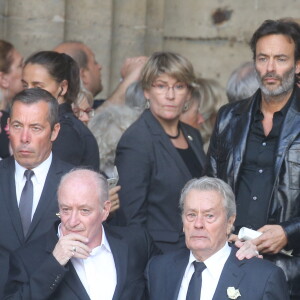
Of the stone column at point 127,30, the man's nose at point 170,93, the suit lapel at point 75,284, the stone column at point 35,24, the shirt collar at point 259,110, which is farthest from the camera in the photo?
the stone column at point 127,30

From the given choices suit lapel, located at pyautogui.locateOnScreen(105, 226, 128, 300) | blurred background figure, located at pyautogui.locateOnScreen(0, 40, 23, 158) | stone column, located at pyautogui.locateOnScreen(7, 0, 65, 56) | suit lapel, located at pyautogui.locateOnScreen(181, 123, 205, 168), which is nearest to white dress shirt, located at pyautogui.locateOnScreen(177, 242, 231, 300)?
suit lapel, located at pyautogui.locateOnScreen(105, 226, 128, 300)

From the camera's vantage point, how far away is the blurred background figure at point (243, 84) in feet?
25.6

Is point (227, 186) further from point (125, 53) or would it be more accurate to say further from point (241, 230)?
point (125, 53)

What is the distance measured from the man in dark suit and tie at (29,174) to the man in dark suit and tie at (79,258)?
20 centimetres

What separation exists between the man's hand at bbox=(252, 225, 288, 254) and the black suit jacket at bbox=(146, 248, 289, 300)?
0.19 m

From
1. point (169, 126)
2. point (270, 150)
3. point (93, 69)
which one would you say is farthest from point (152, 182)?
point (93, 69)

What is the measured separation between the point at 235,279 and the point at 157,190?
129 centimetres

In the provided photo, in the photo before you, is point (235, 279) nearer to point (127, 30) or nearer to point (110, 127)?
point (110, 127)

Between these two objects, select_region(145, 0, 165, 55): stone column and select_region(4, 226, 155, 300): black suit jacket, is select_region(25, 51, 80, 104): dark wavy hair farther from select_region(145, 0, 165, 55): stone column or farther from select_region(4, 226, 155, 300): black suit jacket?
select_region(145, 0, 165, 55): stone column

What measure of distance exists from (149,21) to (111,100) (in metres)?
1.21

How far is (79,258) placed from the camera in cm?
627

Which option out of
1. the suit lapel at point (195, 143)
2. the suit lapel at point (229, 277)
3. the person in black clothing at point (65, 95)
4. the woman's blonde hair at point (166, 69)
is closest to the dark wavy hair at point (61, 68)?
the person in black clothing at point (65, 95)

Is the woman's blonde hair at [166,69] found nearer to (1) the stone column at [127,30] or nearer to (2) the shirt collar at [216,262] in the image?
(2) the shirt collar at [216,262]

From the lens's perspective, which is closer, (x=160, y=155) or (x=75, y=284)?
(x=75, y=284)
